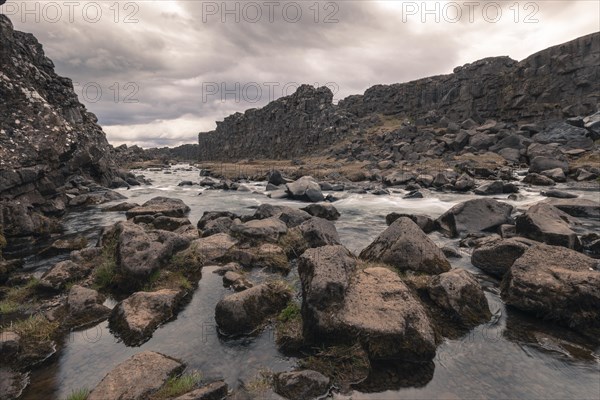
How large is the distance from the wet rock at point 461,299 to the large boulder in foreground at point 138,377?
6.63 metres

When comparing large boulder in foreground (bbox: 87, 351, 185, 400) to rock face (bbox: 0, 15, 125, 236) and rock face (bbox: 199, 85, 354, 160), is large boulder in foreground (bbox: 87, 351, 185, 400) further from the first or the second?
rock face (bbox: 199, 85, 354, 160)

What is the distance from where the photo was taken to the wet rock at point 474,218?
16.7 metres

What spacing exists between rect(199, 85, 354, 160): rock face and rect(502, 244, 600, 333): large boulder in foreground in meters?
83.4

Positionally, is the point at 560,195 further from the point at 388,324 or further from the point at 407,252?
the point at 388,324

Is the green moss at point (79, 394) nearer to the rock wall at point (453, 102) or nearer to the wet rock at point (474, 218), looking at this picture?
the wet rock at point (474, 218)

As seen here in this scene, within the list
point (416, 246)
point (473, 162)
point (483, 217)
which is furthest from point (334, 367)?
point (473, 162)

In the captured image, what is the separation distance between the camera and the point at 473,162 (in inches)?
1786

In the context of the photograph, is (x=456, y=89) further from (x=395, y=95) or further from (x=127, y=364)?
(x=127, y=364)

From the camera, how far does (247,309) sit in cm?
845

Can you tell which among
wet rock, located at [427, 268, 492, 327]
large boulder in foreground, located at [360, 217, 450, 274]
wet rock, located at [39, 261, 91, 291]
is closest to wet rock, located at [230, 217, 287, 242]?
large boulder in foreground, located at [360, 217, 450, 274]

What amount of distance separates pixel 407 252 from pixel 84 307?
9.78 metres

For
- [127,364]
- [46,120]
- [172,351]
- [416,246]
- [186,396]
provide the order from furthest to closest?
[46,120] < [416,246] < [172,351] < [127,364] < [186,396]

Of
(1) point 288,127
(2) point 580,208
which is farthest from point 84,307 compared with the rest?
(1) point 288,127

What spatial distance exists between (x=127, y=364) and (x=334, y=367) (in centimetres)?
417
